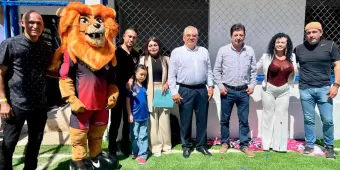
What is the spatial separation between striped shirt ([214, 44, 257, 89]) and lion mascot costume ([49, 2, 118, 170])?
4.63 ft

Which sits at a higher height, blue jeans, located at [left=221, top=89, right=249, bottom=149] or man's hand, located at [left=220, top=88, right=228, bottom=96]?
man's hand, located at [left=220, top=88, right=228, bottom=96]

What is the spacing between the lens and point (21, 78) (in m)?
3.11

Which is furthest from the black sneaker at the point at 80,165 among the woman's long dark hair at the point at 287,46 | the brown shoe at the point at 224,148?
the woman's long dark hair at the point at 287,46

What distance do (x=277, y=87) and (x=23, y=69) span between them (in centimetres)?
301

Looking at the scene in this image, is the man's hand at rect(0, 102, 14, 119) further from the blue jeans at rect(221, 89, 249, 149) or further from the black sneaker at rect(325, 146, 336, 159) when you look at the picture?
the black sneaker at rect(325, 146, 336, 159)

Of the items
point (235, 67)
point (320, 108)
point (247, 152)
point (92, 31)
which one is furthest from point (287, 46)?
point (92, 31)

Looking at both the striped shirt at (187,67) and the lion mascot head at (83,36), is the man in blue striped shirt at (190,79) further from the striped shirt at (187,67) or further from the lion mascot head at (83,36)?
the lion mascot head at (83,36)

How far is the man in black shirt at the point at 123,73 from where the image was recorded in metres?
3.80

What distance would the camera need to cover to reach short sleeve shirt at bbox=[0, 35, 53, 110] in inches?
120

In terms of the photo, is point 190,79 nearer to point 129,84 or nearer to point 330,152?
point 129,84

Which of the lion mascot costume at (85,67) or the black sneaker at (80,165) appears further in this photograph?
the black sneaker at (80,165)

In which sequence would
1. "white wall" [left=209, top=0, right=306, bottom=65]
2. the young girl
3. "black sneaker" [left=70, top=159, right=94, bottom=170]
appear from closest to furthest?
"black sneaker" [left=70, top=159, right=94, bottom=170]
the young girl
"white wall" [left=209, top=0, right=306, bottom=65]

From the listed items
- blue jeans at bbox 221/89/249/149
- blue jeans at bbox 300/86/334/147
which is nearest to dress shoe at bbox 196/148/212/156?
blue jeans at bbox 221/89/249/149

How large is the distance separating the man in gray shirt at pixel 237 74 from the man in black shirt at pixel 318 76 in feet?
2.20
